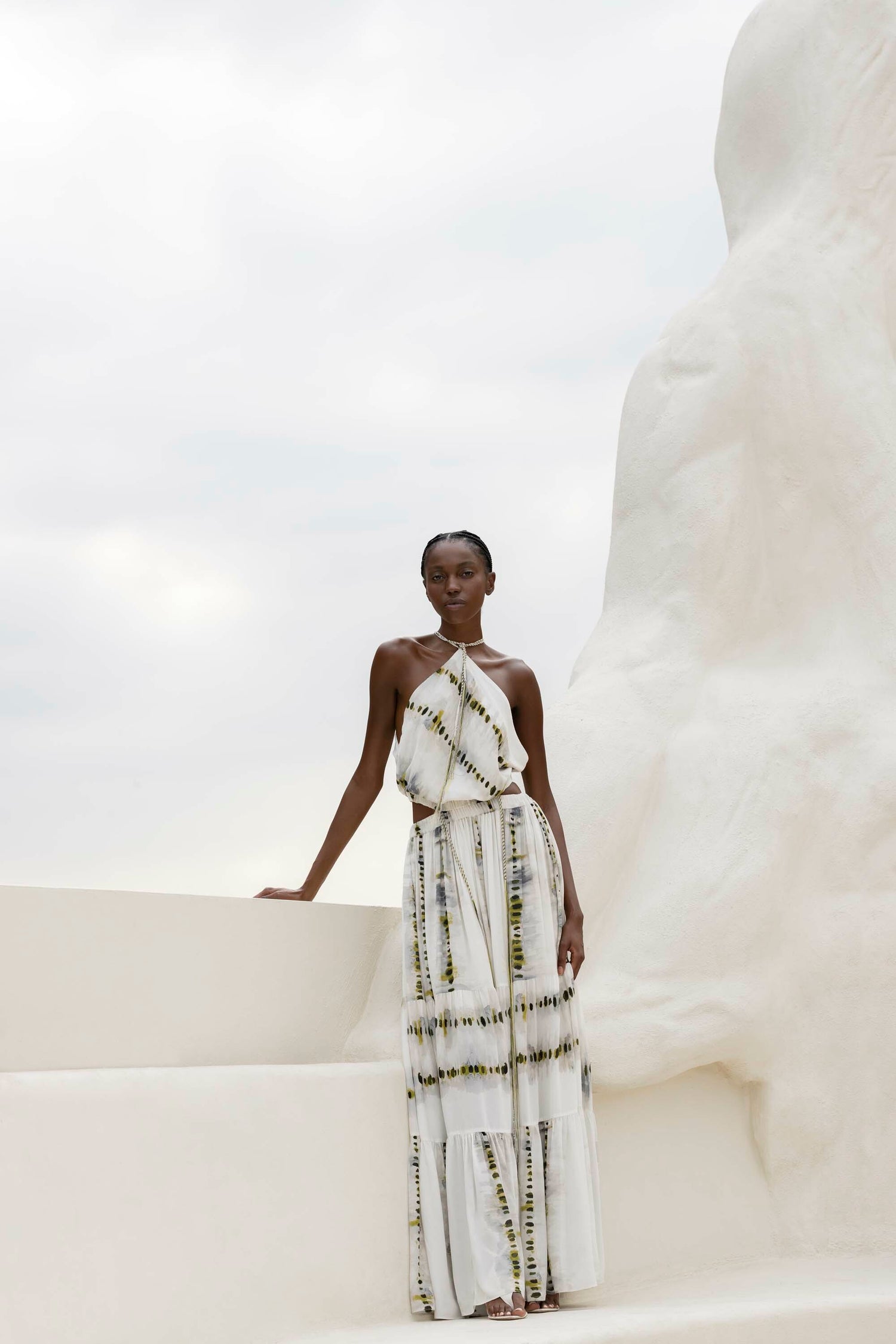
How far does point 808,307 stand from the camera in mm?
4324

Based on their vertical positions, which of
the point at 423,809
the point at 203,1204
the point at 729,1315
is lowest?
the point at 729,1315

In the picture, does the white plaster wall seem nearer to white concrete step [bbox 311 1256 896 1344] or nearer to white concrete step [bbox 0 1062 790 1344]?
white concrete step [bbox 0 1062 790 1344]

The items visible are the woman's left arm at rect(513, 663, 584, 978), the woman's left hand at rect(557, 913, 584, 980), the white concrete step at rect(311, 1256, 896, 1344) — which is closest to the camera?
the white concrete step at rect(311, 1256, 896, 1344)

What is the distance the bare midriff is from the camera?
3236mm

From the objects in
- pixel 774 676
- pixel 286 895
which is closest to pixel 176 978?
pixel 286 895

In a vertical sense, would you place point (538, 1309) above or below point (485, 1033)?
below

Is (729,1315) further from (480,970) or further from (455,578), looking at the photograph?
(455,578)

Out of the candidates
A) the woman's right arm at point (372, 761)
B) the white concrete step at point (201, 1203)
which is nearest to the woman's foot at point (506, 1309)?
the white concrete step at point (201, 1203)

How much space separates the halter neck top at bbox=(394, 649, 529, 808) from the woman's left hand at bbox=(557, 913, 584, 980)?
32 centimetres

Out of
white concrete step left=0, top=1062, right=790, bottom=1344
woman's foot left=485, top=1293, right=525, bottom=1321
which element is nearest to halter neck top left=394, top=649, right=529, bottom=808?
white concrete step left=0, top=1062, right=790, bottom=1344

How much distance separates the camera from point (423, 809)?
3293 mm

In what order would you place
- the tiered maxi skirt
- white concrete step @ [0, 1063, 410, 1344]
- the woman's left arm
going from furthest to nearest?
the woman's left arm < the tiered maxi skirt < white concrete step @ [0, 1063, 410, 1344]

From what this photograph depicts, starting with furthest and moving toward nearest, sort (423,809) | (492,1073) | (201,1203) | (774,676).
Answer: (774,676)
(423,809)
(492,1073)
(201,1203)

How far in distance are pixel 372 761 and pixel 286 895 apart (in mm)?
367
